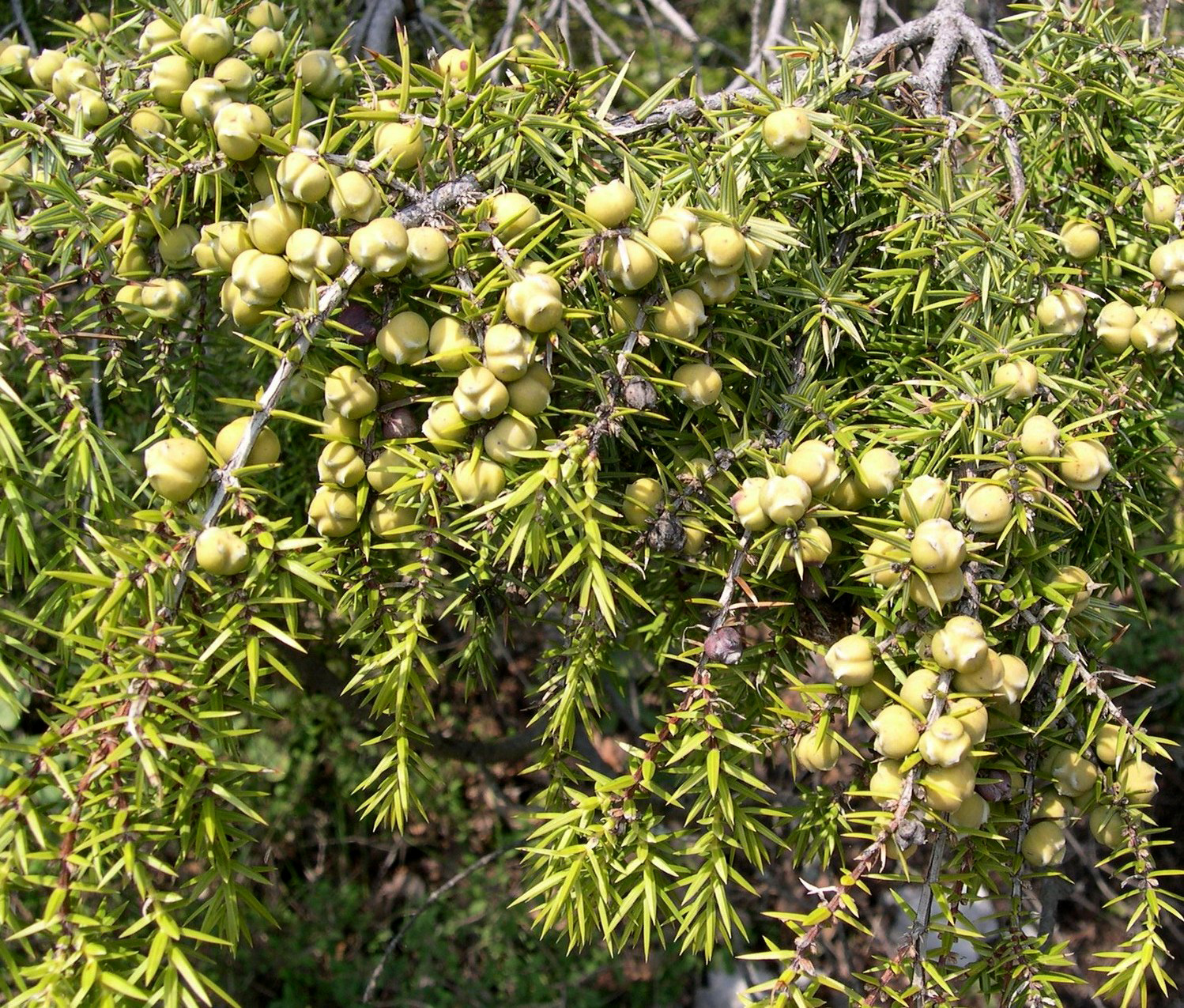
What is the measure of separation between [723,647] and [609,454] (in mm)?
225

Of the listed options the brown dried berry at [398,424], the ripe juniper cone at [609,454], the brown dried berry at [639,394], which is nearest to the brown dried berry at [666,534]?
the ripe juniper cone at [609,454]

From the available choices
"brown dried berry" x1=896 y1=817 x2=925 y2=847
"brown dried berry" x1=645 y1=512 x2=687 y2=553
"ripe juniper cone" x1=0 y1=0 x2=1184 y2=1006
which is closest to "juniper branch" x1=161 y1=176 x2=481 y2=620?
"ripe juniper cone" x1=0 y1=0 x2=1184 y2=1006

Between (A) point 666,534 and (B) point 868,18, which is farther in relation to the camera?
(B) point 868,18

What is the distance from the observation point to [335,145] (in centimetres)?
94

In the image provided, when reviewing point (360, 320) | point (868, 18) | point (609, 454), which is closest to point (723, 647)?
point (609, 454)

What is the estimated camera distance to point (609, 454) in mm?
1023

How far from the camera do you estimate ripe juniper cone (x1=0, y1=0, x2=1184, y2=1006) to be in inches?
34.6

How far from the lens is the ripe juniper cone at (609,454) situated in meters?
0.88

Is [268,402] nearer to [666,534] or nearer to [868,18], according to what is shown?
[666,534]

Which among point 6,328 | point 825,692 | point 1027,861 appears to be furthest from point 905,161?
point 6,328

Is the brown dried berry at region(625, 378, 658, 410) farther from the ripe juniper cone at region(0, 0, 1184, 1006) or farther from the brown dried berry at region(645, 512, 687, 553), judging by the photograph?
the brown dried berry at region(645, 512, 687, 553)

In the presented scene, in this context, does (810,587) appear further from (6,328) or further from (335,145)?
(6,328)

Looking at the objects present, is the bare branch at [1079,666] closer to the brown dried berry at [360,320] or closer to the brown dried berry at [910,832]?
the brown dried berry at [910,832]

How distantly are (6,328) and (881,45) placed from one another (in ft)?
3.50
